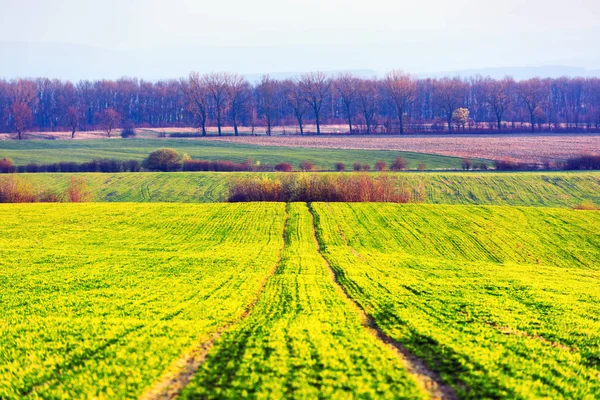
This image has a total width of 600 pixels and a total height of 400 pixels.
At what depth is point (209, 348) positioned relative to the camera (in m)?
12.2

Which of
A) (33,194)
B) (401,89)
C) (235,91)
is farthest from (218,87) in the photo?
(33,194)

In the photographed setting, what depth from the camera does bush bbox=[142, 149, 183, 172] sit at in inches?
3236

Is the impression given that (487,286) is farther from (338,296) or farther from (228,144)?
(228,144)

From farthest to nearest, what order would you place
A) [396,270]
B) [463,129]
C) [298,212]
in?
[463,129], [298,212], [396,270]

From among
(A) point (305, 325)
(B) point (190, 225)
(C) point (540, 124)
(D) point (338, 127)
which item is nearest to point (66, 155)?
(B) point (190, 225)

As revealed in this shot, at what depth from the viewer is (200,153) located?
10075cm

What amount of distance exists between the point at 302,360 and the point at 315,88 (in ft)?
449

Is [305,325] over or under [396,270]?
over

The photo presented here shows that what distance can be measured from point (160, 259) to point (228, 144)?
88.0m

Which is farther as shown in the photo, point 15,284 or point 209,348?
point 15,284

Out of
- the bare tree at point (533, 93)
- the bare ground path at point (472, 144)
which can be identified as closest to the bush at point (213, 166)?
the bare ground path at point (472, 144)

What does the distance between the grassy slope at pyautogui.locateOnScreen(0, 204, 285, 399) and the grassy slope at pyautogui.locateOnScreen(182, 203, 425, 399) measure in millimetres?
1063

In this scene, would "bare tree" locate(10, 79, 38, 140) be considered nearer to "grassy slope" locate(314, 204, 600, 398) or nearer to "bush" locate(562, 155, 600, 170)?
"grassy slope" locate(314, 204, 600, 398)

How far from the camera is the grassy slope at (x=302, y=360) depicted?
960cm
